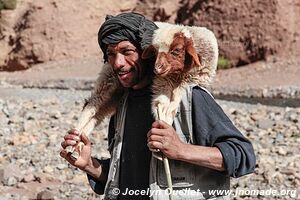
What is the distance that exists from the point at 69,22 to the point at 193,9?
5.06 metres

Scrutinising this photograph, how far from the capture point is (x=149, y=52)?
113 inches

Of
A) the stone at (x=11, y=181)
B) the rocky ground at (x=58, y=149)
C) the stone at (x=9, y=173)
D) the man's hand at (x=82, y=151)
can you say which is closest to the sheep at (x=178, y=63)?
the man's hand at (x=82, y=151)

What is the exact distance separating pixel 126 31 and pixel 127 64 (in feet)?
0.46

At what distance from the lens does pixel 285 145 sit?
33.8ft

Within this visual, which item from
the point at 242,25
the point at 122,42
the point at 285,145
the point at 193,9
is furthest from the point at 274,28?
the point at 122,42

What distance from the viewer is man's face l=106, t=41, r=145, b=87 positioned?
2.94m

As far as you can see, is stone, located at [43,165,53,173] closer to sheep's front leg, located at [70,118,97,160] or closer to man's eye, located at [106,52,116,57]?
sheep's front leg, located at [70,118,97,160]

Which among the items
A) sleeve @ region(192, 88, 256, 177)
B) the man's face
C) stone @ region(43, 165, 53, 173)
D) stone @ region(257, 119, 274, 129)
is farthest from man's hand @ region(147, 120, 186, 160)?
stone @ region(257, 119, 274, 129)

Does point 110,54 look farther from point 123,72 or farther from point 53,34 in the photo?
point 53,34

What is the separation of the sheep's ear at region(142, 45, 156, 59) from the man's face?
6cm

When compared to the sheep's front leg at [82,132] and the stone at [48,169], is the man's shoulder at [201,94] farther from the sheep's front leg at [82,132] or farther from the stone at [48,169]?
the stone at [48,169]

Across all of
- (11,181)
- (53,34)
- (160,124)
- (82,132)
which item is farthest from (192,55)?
(53,34)

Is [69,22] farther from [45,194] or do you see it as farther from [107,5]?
[45,194]

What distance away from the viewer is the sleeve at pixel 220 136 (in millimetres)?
2707
